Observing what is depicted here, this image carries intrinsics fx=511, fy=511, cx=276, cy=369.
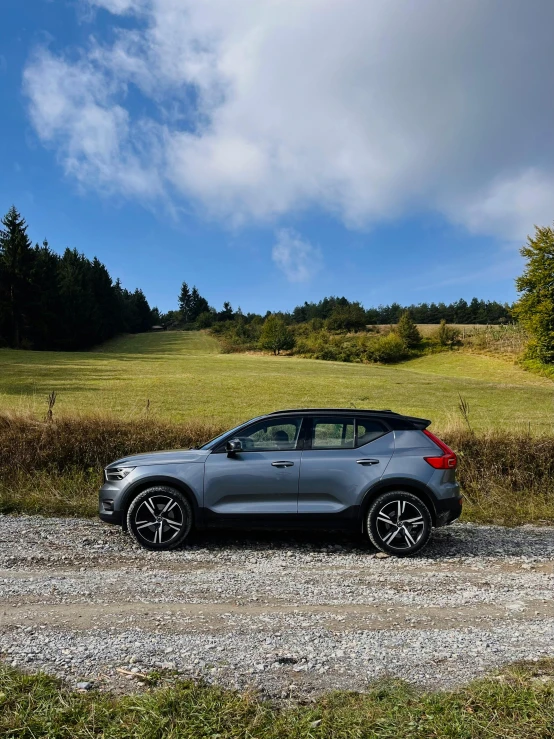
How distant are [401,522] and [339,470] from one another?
933 mm

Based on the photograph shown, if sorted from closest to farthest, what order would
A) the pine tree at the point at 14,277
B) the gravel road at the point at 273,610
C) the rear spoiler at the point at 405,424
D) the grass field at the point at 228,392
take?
the gravel road at the point at 273,610 → the rear spoiler at the point at 405,424 → the grass field at the point at 228,392 → the pine tree at the point at 14,277

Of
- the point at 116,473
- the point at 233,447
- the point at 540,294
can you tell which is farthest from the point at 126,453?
the point at 540,294

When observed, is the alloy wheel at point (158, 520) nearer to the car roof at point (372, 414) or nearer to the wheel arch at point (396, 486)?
the car roof at point (372, 414)

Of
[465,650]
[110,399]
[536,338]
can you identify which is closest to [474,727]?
[465,650]

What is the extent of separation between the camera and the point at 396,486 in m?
6.11

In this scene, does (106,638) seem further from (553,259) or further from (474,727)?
(553,259)

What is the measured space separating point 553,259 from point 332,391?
3037 cm

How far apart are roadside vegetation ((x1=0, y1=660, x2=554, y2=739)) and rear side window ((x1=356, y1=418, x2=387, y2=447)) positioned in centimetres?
333

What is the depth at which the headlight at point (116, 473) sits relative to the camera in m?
6.36

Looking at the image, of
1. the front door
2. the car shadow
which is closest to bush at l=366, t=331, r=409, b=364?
the car shadow

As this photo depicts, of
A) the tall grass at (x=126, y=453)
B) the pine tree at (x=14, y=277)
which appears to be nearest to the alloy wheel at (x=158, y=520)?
the tall grass at (x=126, y=453)

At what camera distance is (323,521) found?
6043 mm

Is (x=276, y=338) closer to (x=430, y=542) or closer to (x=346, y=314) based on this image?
(x=346, y=314)

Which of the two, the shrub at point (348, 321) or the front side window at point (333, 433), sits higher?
the shrub at point (348, 321)
